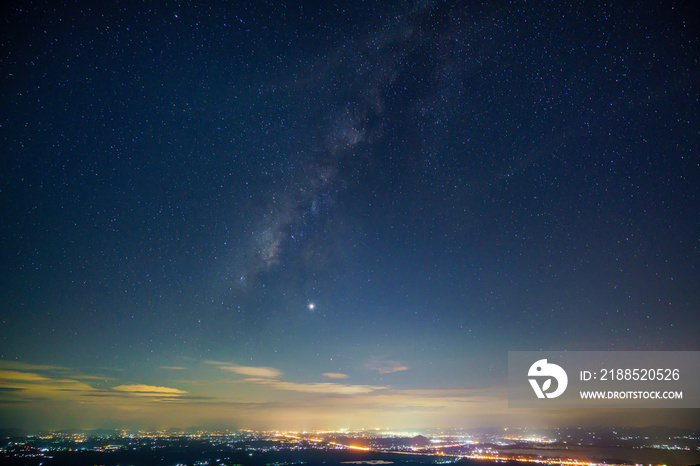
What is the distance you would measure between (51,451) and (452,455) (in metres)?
101

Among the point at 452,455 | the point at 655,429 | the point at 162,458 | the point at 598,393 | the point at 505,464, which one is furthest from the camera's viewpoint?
the point at 655,429

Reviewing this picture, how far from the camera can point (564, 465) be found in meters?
72.6

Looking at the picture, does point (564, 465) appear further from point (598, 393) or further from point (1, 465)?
point (1, 465)

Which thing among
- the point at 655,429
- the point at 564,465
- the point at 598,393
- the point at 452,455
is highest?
the point at 598,393

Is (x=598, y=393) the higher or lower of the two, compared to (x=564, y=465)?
higher

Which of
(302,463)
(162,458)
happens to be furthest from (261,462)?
(162,458)

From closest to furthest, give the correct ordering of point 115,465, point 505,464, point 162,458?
point 115,465
point 505,464
point 162,458

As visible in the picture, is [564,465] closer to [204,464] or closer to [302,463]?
[302,463]

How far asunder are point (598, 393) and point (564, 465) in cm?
6251

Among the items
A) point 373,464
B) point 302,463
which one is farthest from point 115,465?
point 373,464

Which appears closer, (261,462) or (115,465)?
(115,465)

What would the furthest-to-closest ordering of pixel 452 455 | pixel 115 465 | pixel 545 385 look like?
pixel 452 455, pixel 115 465, pixel 545 385

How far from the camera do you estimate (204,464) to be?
72.8 metres

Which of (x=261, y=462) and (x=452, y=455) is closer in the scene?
(x=261, y=462)
